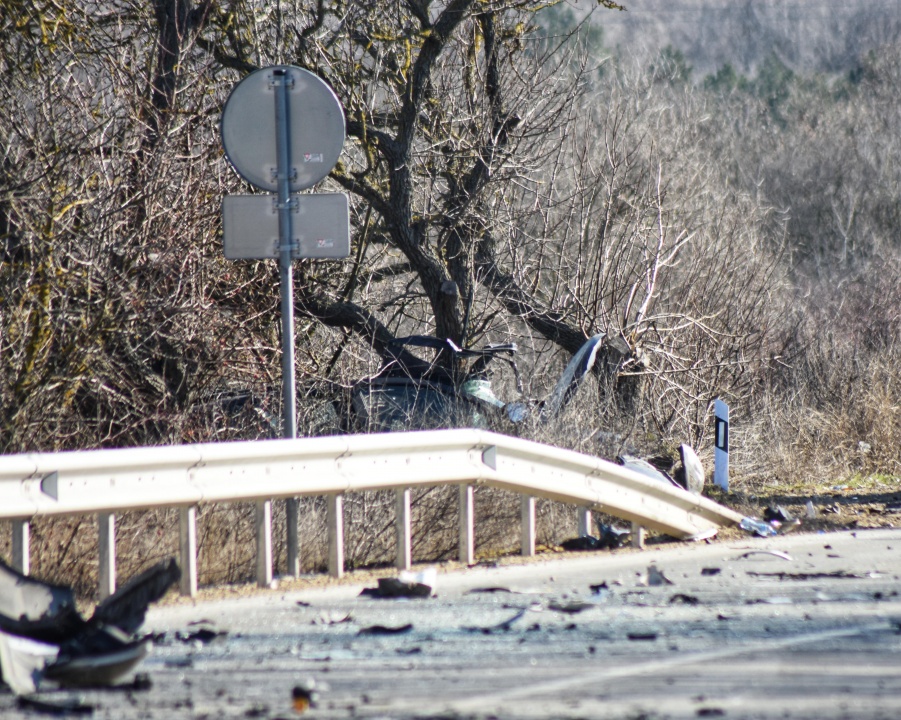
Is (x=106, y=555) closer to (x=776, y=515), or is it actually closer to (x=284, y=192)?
(x=284, y=192)

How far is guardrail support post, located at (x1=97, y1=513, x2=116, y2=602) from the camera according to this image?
5.97 meters

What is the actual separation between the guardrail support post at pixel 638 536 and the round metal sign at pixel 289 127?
10.6 ft

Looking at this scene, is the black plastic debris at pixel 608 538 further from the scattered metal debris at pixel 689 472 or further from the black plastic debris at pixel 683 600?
the scattered metal debris at pixel 689 472

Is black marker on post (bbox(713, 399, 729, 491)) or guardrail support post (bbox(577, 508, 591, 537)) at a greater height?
black marker on post (bbox(713, 399, 729, 491))

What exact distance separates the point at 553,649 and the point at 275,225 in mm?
3320

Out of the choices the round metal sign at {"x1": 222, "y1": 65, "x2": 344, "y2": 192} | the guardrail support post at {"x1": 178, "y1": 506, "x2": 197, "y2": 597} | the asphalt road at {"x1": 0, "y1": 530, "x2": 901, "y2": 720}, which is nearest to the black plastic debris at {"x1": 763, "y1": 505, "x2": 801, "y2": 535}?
the asphalt road at {"x1": 0, "y1": 530, "x2": 901, "y2": 720}

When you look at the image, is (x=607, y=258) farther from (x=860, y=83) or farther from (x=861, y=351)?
(x=860, y=83)

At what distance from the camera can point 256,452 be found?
6.36 m

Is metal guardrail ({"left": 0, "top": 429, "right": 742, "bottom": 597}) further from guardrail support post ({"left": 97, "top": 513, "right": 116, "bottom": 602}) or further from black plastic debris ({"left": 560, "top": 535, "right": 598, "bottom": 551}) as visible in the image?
black plastic debris ({"left": 560, "top": 535, "right": 598, "bottom": 551})

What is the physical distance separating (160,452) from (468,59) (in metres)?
9.11

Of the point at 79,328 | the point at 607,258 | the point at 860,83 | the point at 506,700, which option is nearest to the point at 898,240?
the point at 860,83

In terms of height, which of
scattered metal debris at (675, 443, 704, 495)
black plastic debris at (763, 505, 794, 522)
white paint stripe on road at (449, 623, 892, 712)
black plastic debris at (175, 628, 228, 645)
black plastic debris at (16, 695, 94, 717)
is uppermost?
scattered metal debris at (675, 443, 704, 495)

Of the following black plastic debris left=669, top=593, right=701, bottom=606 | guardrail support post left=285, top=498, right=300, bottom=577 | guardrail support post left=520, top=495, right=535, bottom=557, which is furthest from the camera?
guardrail support post left=520, top=495, right=535, bottom=557

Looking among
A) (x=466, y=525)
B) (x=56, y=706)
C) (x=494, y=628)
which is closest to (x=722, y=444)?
(x=466, y=525)
